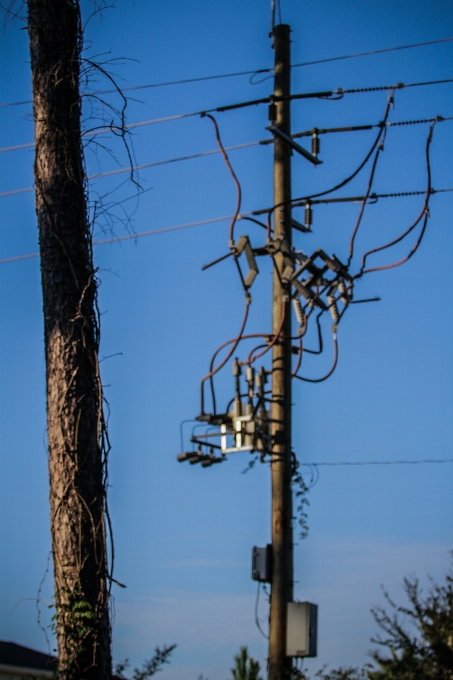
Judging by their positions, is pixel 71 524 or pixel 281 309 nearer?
pixel 71 524

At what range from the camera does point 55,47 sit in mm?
7312

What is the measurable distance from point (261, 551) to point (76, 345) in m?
3.90

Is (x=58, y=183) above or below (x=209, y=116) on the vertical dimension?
below

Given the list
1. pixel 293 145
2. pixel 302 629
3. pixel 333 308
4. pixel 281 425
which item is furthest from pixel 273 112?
pixel 302 629

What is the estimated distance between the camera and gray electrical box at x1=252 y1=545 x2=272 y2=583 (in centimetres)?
972

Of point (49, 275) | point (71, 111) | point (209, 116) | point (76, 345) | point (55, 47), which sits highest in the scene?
point (209, 116)

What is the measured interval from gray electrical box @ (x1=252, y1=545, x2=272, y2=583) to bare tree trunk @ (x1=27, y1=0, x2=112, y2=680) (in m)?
3.47

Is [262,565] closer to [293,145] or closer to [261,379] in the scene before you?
[261,379]

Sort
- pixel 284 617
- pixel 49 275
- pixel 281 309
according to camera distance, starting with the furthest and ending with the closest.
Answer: pixel 281 309 → pixel 284 617 → pixel 49 275

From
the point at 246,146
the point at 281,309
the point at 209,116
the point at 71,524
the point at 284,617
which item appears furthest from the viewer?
the point at 246,146

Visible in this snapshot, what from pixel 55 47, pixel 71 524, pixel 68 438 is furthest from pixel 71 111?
pixel 71 524

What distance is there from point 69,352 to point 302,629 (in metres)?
4.07

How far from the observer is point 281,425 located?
1013cm

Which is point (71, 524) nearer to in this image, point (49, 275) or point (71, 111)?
point (49, 275)
